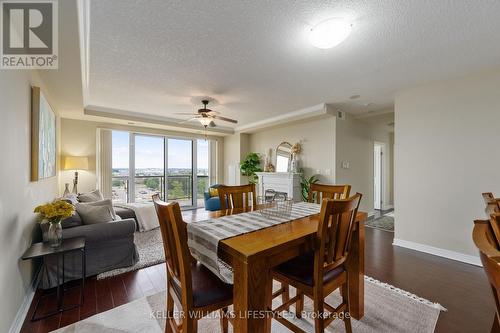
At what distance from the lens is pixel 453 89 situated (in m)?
3.01

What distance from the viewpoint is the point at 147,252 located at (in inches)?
123

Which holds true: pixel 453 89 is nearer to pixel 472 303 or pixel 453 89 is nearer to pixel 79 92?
pixel 472 303

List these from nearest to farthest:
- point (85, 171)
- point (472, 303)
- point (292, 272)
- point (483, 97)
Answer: point (292, 272)
point (472, 303)
point (483, 97)
point (85, 171)

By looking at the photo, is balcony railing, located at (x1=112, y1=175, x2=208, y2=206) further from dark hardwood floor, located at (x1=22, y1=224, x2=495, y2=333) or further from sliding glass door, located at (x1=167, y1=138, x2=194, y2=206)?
dark hardwood floor, located at (x1=22, y1=224, x2=495, y2=333)

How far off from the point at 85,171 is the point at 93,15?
13.4 feet

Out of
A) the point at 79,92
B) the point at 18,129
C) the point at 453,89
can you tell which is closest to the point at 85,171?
the point at 79,92

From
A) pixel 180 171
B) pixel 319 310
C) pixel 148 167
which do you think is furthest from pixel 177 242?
pixel 180 171

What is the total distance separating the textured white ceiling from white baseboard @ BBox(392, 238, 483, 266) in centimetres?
244

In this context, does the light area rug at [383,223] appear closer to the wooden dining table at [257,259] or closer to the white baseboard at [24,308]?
the wooden dining table at [257,259]

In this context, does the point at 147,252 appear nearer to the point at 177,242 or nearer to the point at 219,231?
the point at 219,231

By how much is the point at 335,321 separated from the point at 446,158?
2.82m

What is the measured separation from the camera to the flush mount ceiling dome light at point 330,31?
1.81 metres

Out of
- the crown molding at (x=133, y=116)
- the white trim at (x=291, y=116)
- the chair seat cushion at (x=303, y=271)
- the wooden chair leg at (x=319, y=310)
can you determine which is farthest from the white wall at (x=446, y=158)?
the crown molding at (x=133, y=116)

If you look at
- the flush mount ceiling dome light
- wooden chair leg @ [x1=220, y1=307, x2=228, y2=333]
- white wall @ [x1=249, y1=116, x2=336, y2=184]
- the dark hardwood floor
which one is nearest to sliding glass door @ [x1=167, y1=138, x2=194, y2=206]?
white wall @ [x1=249, y1=116, x2=336, y2=184]
